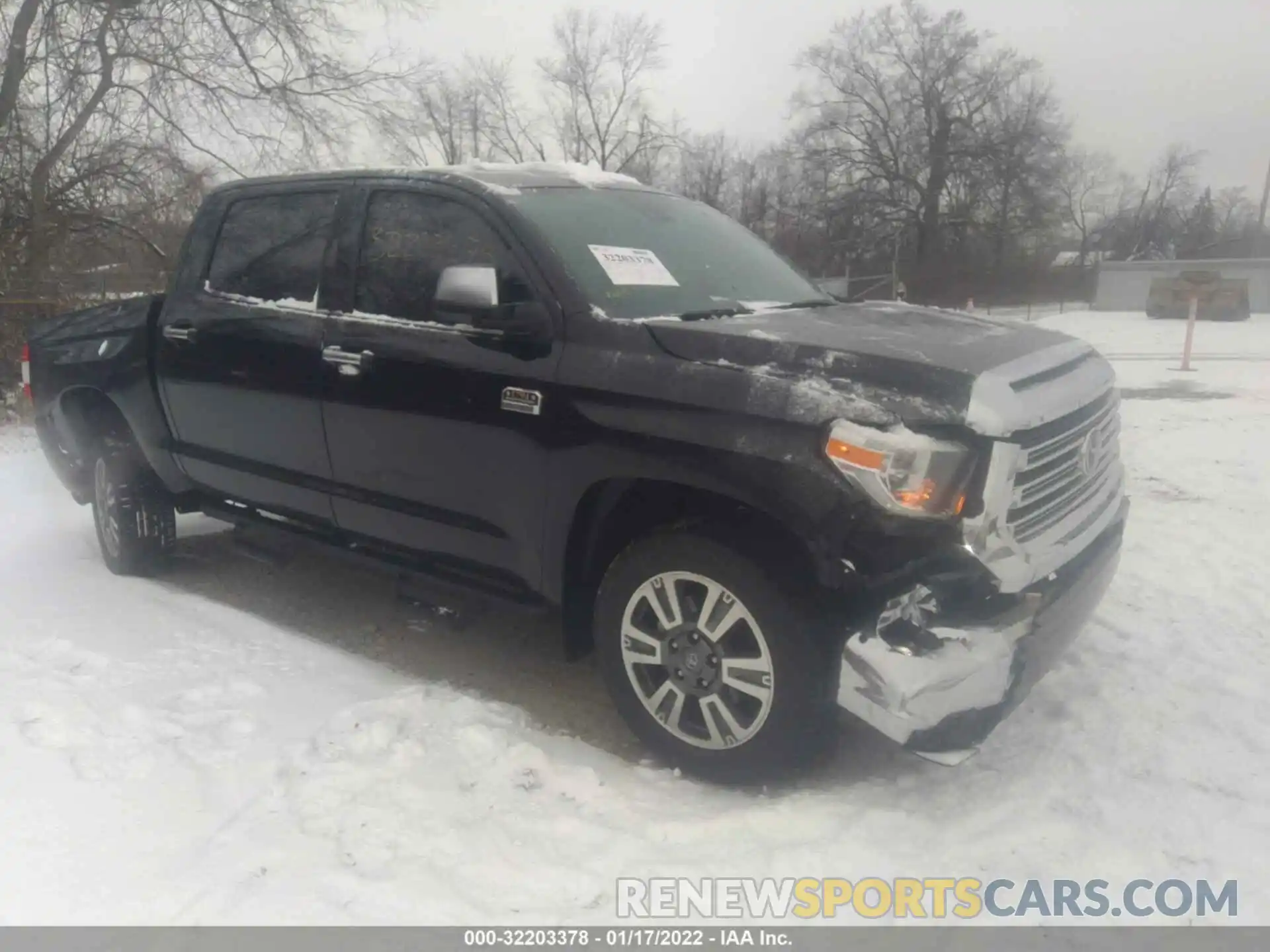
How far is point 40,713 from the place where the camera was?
3.30m

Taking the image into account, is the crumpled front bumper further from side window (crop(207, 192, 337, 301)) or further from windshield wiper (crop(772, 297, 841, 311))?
side window (crop(207, 192, 337, 301))

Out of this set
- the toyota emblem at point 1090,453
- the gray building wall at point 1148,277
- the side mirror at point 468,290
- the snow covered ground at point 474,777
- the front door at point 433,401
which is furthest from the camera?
the gray building wall at point 1148,277

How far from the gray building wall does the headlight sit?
121 feet

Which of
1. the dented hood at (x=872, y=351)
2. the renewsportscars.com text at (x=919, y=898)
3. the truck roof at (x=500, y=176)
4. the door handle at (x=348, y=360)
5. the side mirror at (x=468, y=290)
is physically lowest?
the renewsportscars.com text at (x=919, y=898)

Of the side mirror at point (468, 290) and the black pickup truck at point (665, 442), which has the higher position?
the side mirror at point (468, 290)

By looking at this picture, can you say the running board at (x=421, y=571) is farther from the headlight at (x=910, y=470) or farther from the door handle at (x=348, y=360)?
the headlight at (x=910, y=470)

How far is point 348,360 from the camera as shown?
3.73 metres

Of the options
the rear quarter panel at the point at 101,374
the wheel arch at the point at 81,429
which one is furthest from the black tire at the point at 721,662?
the wheel arch at the point at 81,429

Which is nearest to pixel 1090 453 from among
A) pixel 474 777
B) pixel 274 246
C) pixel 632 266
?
pixel 632 266

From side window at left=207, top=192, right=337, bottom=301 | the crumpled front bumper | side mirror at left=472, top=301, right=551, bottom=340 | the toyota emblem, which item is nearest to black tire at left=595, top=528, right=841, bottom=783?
the crumpled front bumper

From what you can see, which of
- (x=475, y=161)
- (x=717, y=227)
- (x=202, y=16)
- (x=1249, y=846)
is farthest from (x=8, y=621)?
(x=202, y=16)

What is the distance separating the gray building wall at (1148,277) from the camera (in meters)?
34.4

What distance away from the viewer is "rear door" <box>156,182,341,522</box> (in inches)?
156

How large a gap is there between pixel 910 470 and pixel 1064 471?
69 cm
